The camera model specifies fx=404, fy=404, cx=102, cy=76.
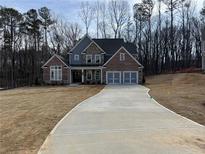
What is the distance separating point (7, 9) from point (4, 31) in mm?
4114

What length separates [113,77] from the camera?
57094mm

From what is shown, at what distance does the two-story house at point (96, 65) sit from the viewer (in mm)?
57000

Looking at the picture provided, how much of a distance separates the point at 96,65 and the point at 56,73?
590cm

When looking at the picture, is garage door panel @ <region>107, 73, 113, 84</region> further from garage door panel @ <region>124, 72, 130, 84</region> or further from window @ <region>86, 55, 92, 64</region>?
window @ <region>86, 55, 92, 64</region>

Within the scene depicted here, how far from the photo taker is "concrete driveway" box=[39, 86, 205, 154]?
10438 mm

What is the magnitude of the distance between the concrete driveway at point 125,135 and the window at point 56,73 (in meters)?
40.2

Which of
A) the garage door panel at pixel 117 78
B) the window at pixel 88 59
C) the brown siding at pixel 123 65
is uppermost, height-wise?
the window at pixel 88 59

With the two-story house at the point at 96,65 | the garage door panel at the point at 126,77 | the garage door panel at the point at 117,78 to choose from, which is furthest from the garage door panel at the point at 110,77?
the garage door panel at the point at 126,77

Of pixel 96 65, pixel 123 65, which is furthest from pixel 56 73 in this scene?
pixel 123 65

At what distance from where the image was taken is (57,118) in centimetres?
1755

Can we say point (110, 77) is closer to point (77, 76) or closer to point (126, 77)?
point (126, 77)

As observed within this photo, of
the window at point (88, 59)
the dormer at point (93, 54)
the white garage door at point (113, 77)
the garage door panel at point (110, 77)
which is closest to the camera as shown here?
the white garage door at point (113, 77)

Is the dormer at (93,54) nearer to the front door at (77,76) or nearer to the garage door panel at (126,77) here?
the front door at (77,76)

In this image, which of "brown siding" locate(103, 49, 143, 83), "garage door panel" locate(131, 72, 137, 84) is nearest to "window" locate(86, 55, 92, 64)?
"brown siding" locate(103, 49, 143, 83)
